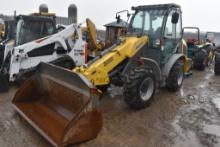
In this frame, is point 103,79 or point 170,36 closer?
point 103,79

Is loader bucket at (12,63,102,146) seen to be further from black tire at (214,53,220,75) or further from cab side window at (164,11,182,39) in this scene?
black tire at (214,53,220,75)

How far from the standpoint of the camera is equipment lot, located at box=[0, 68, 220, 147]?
4441 millimetres

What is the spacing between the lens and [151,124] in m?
5.27

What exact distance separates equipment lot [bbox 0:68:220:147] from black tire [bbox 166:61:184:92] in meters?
0.21

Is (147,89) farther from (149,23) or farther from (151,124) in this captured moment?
(149,23)

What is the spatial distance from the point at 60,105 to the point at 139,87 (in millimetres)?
1630

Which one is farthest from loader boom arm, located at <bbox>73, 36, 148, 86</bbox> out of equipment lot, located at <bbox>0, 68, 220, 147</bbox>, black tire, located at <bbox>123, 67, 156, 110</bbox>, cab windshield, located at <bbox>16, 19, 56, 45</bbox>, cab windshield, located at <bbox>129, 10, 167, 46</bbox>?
cab windshield, located at <bbox>16, 19, 56, 45</bbox>

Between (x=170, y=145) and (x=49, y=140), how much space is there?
6.19 ft

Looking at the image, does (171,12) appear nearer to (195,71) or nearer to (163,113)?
(163,113)

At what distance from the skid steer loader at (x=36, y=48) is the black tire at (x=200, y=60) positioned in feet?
17.7

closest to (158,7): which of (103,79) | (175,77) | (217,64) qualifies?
(175,77)

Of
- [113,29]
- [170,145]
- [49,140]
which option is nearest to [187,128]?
[170,145]

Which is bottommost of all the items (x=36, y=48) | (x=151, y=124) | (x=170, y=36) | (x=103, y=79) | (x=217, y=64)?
(x=151, y=124)

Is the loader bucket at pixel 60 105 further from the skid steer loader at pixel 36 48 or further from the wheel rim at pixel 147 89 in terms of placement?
the skid steer loader at pixel 36 48
